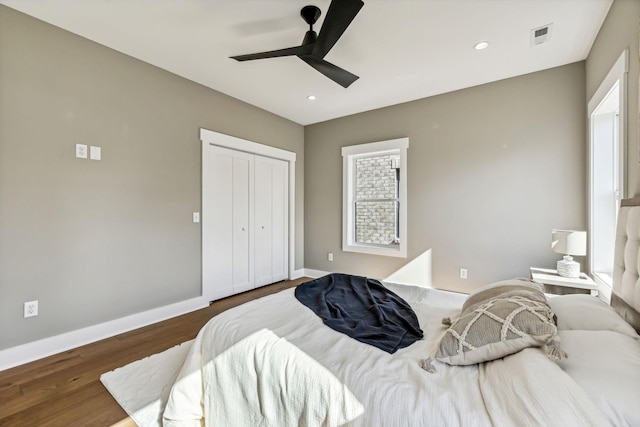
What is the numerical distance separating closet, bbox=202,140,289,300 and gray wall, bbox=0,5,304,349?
0.21 metres

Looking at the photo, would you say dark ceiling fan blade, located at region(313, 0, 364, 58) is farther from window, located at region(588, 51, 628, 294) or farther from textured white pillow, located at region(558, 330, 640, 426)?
window, located at region(588, 51, 628, 294)

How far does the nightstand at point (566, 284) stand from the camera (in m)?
2.42

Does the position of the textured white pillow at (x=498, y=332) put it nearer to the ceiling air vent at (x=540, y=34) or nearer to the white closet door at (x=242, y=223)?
the ceiling air vent at (x=540, y=34)

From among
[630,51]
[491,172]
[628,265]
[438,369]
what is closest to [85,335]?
[438,369]

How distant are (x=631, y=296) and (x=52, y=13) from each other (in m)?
4.26

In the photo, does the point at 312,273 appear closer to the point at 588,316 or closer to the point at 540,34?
the point at 588,316

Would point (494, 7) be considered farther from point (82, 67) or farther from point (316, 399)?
point (82, 67)

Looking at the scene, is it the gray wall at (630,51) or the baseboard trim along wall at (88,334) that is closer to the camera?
the gray wall at (630,51)

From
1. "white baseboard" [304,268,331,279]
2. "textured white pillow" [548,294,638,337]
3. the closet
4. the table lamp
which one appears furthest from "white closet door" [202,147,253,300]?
the table lamp

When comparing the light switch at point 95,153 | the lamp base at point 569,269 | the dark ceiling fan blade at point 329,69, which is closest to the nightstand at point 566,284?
the lamp base at point 569,269

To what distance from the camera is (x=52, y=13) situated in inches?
88.7

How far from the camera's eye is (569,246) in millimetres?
2480

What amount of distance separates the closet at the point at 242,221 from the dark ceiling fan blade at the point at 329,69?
6.07 feet

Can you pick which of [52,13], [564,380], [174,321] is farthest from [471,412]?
[52,13]
